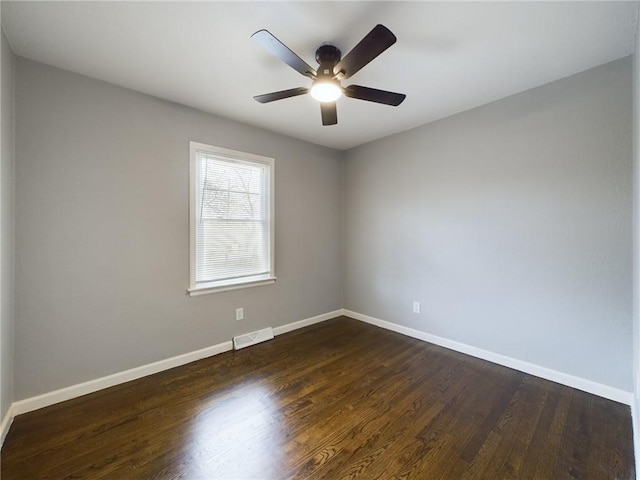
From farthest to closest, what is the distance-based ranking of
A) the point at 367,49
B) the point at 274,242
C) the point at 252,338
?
1. the point at 274,242
2. the point at 252,338
3. the point at 367,49

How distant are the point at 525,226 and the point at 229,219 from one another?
285 centimetres

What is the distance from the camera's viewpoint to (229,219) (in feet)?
9.57

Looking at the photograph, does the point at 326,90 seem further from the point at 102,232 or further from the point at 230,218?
the point at 102,232

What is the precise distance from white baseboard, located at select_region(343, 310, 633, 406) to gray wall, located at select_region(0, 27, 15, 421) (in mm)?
3386

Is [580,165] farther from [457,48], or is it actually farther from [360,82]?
[360,82]

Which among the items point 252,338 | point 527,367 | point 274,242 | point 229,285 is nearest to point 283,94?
point 274,242

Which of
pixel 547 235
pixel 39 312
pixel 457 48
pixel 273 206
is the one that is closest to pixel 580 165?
pixel 547 235

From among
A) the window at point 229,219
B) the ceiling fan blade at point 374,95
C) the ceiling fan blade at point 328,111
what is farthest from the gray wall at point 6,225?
the ceiling fan blade at point 374,95

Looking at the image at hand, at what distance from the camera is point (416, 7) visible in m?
1.50

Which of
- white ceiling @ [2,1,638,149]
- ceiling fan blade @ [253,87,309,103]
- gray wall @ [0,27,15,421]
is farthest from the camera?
ceiling fan blade @ [253,87,309,103]

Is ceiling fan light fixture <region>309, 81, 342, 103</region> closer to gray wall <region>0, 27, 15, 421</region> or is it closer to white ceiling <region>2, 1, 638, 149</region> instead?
white ceiling <region>2, 1, 638, 149</region>

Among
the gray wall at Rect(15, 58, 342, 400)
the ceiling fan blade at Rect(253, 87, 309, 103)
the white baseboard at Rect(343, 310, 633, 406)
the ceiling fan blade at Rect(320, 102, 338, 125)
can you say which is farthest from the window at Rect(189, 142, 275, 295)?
the white baseboard at Rect(343, 310, 633, 406)

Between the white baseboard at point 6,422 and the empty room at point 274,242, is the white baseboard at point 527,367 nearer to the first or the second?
the empty room at point 274,242

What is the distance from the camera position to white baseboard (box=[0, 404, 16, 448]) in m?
1.60
